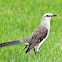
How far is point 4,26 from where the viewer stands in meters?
8.62

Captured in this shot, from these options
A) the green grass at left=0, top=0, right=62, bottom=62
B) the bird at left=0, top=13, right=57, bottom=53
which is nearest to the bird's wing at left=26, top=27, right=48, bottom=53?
the bird at left=0, top=13, right=57, bottom=53

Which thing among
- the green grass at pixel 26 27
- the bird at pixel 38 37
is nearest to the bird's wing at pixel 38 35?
the bird at pixel 38 37

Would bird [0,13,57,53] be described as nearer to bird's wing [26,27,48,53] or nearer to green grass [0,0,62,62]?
bird's wing [26,27,48,53]

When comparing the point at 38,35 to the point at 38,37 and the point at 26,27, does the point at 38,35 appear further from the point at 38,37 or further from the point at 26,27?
the point at 26,27

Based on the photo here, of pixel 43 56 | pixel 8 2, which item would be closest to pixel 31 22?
pixel 8 2

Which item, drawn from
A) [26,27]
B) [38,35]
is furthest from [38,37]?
[26,27]

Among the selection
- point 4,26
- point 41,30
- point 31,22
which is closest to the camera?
point 41,30

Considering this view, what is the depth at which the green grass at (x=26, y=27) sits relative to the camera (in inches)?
256

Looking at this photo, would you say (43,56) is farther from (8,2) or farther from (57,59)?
(8,2)

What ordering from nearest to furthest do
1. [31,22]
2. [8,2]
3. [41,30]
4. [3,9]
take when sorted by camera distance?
1. [41,30]
2. [31,22]
3. [3,9]
4. [8,2]

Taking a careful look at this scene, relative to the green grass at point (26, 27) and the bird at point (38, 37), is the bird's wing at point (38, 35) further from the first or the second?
the green grass at point (26, 27)

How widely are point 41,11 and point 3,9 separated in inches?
88.1

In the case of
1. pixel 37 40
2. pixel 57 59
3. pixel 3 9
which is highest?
pixel 3 9

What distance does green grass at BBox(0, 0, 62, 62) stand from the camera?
6491mm
